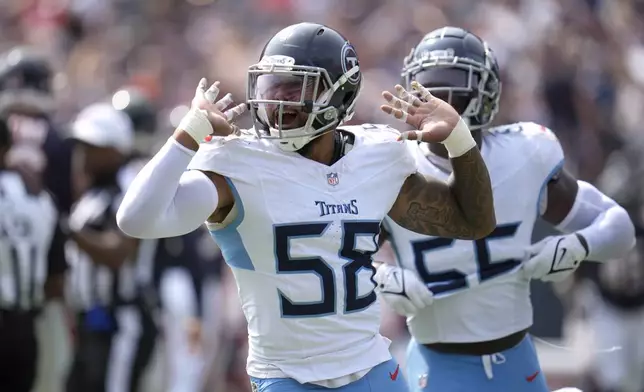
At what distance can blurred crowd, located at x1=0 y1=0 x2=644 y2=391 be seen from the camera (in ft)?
38.6

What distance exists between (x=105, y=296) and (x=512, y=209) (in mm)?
3203

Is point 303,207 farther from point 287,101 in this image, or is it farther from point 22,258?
point 22,258

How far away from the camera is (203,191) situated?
3.83 m

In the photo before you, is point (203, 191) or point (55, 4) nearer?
point (203, 191)

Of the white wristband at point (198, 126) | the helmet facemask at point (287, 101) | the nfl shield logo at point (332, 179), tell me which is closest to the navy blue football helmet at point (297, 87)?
the helmet facemask at point (287, 101)

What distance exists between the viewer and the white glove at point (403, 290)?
15.5 feet

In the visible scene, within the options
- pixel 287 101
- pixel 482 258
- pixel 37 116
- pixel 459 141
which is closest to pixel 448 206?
pixel 459 141

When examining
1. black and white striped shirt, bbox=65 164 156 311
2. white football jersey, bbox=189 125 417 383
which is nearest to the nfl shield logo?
white football jersey, bbox=189 125 417 383

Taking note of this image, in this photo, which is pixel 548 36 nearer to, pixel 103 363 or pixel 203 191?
pixel 103 363

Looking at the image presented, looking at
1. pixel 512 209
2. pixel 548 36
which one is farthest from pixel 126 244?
pixel 548 36

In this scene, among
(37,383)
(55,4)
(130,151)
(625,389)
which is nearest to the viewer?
(37,383)

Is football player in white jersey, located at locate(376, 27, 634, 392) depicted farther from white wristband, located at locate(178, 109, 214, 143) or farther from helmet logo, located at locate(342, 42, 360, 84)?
white wristband, located at locate(178, 109, 214, 143)

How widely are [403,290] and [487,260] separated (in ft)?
1.15

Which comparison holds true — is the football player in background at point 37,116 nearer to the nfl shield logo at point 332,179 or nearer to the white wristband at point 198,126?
the nfl shield logo at point 332,179
